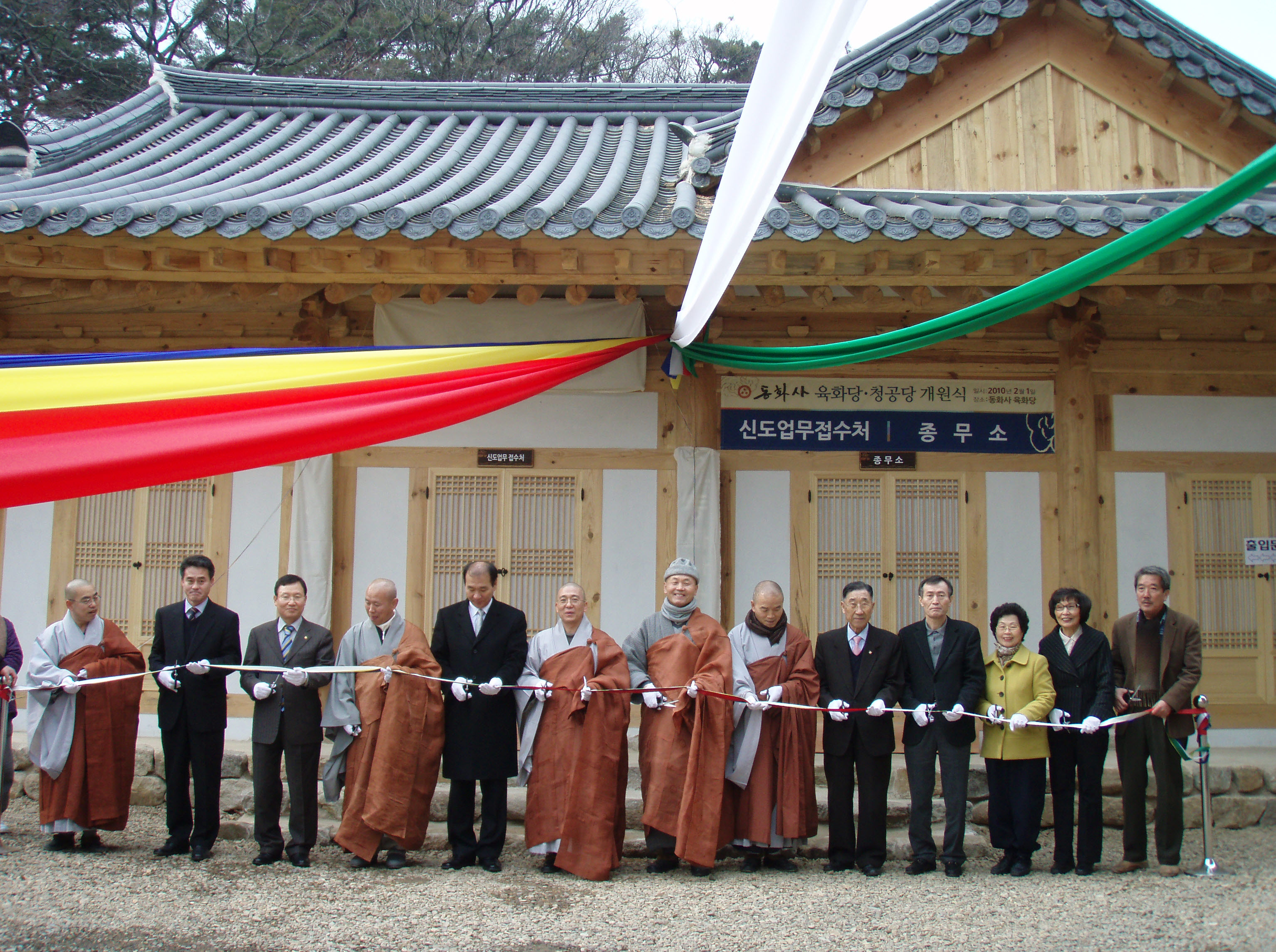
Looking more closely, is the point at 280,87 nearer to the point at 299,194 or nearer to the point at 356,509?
the point at 299,194

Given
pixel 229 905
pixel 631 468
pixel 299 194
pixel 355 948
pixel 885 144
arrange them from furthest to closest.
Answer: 1. pixel 631 468
2. pixel 885 144
3. pixel 299 194
4. pixel 229 905
5. pixel 355 948

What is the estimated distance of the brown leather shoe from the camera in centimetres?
528

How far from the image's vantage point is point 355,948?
4148 millimetres

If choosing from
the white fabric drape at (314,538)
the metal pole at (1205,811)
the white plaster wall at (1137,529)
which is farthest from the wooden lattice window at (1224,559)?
the white fabric drape at (314,538)

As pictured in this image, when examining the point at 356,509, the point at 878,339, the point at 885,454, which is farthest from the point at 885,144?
the point at 356,509

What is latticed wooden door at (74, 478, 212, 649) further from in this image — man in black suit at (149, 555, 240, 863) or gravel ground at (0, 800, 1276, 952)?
gravel ground at (0, 800, 1276, 952)

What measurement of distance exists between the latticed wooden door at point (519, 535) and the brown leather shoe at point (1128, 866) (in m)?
3.65

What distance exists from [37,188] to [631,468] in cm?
423

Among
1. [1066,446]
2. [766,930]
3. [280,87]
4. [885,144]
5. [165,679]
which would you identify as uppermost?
[280,87]

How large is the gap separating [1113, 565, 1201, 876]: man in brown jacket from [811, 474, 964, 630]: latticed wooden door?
1.53m

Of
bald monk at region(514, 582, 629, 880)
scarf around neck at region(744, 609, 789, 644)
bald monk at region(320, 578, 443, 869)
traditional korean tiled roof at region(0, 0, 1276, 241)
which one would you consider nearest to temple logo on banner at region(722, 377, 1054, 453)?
traditional korean tiled roof at region(0, 0, 1276, 241)

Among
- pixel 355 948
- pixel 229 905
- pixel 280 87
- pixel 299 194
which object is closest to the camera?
pixel 355 948

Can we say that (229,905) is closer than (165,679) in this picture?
Yes

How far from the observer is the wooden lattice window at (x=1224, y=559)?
691 cm
